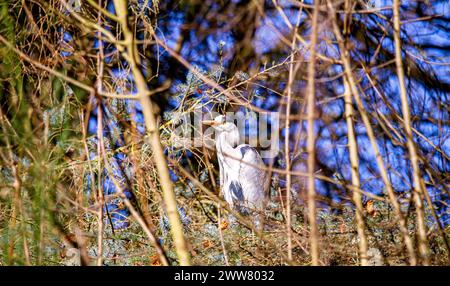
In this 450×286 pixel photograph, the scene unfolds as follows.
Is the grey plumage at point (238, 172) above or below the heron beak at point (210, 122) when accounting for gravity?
below

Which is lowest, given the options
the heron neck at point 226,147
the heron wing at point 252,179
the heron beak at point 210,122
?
the heron wing at point 252,179

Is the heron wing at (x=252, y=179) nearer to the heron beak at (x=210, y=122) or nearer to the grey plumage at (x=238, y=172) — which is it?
the grey plumage at (x=238, y=172)

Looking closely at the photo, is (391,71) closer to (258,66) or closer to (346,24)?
(346,24)

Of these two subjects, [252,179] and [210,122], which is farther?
[252,179]

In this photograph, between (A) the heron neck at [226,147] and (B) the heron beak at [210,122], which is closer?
(B) the heron beak at [210,122]

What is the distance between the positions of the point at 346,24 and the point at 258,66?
4.78ft

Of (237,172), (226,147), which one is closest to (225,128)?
(226,147)

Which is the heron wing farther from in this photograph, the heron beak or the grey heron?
the heron beak

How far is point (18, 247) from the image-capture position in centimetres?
99

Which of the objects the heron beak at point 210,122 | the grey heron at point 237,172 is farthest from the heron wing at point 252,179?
the heron beak at point 210,122

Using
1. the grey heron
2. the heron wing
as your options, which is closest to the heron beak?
the grey heron

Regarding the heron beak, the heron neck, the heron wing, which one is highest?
the heron beak

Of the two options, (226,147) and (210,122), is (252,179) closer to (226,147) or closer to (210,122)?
(226,147)

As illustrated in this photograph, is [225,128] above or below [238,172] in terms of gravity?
above
